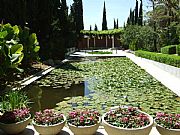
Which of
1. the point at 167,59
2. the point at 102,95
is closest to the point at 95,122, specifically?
the point at 102,95

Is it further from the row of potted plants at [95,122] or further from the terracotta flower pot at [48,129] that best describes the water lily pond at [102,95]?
the terracotta flower pot at [48,129]

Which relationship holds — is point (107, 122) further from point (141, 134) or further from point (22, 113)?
point (22, 113)

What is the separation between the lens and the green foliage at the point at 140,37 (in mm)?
25891

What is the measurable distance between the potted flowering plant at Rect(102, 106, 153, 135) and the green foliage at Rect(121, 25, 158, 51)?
2198 centimetres

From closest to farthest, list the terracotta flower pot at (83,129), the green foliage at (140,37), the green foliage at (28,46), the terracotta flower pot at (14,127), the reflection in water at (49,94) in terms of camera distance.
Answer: the terracotta flower pot at (83,129)
the terracotta flower pot at (14,127)
the reflection in water at (49,94)
the green foliage at (28,46)
the green foliage at (140,37)

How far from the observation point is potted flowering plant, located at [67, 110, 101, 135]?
3.88 meters

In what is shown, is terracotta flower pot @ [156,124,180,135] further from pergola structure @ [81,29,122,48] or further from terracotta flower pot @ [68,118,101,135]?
pergola structure @ [81,29,122,48]

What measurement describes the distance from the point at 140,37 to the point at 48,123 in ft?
83.5

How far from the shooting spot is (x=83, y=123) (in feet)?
12.9

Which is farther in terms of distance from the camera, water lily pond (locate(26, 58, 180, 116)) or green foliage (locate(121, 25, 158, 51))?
green foliage (locate(121, 25, 158, 51))

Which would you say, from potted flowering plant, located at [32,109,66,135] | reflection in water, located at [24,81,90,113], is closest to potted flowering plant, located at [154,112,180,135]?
potted flowering plant, located at [32,109,66,135]

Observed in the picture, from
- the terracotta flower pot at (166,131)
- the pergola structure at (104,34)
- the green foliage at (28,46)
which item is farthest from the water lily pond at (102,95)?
the pergola structure at (104,34)

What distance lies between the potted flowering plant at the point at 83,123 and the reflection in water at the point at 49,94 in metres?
2.98

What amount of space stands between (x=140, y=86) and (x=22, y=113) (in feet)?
20.4
